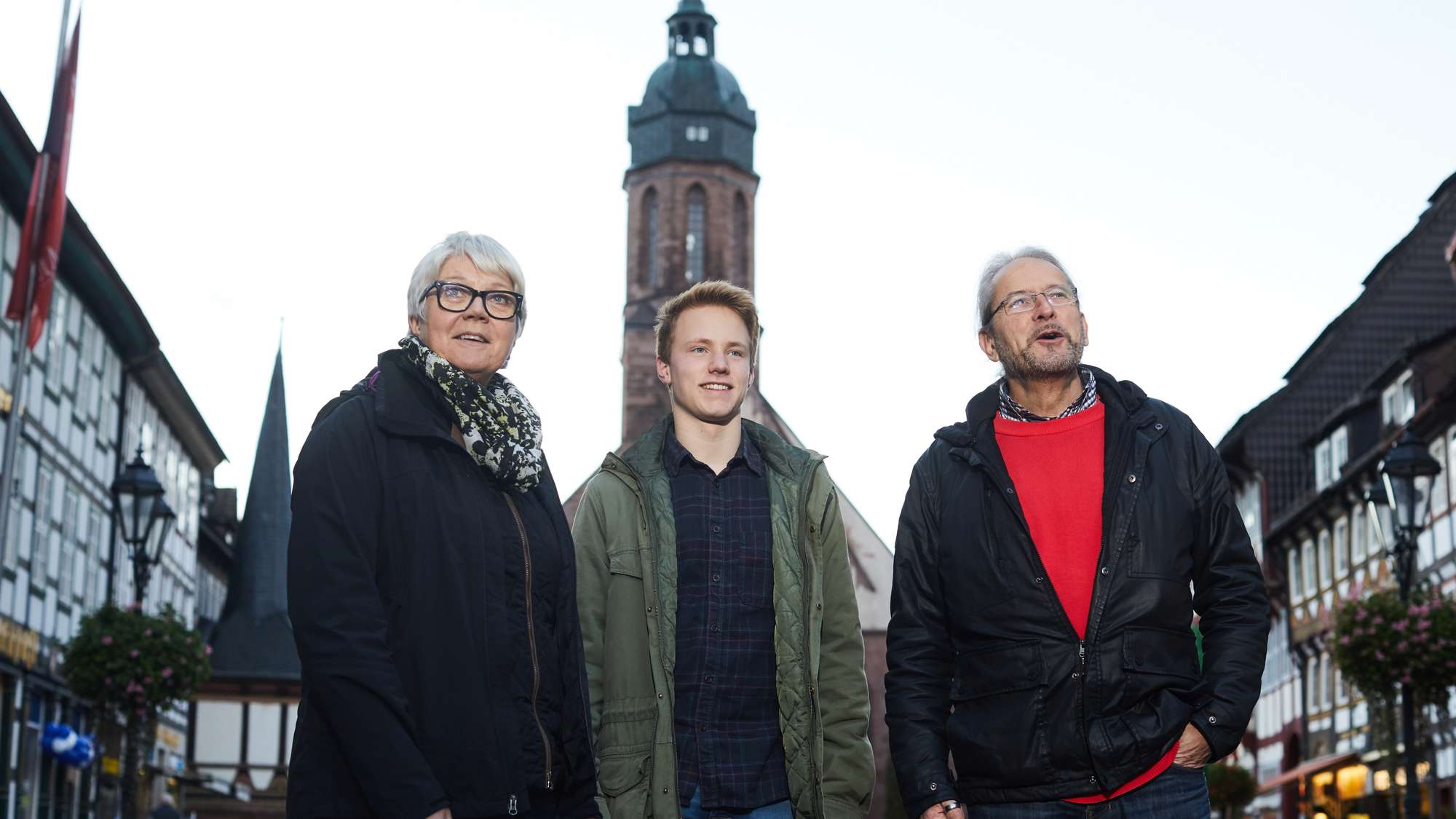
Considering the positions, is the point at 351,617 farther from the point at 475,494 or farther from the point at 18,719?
the point at 18,719

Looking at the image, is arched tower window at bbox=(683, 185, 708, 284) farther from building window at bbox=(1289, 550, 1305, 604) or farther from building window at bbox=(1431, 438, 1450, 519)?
building window at bbox=(1431, 438, 1450, 519)

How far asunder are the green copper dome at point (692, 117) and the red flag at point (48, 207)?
3662 centimetres

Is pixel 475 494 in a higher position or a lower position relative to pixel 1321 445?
lower

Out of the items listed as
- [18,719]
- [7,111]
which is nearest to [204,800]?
[18,719]

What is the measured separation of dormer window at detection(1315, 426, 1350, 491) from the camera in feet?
136

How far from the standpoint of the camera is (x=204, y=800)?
47875 millimetres

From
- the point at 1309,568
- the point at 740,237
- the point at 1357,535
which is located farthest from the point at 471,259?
the point at 740,237

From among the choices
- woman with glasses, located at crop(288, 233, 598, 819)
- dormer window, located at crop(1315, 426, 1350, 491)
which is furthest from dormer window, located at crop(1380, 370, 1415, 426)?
woman with glasses, located at crop(288, 233, 598, 819)

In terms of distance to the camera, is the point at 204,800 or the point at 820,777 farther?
the point at 204,800

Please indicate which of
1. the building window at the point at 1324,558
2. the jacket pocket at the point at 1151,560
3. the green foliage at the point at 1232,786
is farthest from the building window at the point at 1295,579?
the jacket pocket at the point at 1151,560

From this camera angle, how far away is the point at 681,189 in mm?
55469

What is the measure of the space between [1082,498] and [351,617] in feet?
6.61

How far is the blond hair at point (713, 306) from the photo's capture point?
6.00m

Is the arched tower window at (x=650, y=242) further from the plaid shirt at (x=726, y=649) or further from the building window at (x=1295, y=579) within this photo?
Result: the plaid shirt at (x=726, y=649)
